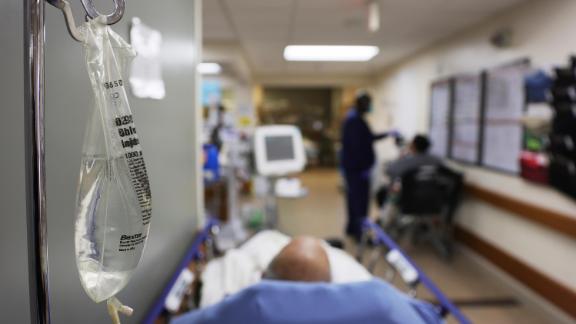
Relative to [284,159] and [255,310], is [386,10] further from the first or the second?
[255,310]

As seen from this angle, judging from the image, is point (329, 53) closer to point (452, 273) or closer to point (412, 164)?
point (412, 164)

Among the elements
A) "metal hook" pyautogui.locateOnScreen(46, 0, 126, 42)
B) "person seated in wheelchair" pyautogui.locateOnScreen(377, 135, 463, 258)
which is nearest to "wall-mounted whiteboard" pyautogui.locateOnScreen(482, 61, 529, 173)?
"person seated in wheelchair" pyautogui.locateOnScreen(377, 135, 463, 258)

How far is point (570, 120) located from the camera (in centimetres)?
229

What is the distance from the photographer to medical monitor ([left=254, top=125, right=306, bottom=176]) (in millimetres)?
2898

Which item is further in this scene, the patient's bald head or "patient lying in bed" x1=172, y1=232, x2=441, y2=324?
the patient's bald head

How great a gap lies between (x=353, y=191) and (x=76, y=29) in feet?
12.2

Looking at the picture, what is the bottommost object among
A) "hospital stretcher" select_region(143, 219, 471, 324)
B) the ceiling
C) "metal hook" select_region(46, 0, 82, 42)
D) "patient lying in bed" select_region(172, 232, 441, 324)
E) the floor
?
the floor

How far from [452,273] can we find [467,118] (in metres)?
1.51

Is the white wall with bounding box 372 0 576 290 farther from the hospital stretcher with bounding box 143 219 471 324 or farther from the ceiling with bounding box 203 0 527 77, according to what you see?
the hospital stretcher with bounding box 143 219 471 324

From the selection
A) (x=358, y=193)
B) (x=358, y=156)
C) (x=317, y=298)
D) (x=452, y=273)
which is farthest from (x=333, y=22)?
(x=317, y=298)

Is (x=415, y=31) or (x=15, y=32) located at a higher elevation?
(x=415, y=31)

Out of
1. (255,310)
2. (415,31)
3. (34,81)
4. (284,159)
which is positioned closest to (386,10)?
(415,31)

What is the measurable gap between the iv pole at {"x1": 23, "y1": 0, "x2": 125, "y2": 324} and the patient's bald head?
0.77m

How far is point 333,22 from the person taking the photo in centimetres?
329
